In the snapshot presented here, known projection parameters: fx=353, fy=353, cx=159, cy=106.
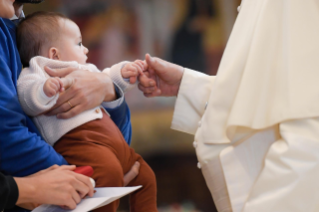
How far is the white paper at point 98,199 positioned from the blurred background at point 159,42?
3.89 meters

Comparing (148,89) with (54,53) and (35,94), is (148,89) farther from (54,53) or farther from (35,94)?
(35,94)

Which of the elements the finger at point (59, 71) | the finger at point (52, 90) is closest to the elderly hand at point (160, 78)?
the finger at point (59, 71)

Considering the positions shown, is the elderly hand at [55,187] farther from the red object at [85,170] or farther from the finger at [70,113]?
the finger at [70,113]

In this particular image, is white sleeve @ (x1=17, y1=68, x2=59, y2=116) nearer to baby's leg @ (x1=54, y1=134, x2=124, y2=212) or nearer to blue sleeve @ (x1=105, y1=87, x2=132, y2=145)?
baby's leg @ (x1=54, y1=134, x2=124, y2=212)

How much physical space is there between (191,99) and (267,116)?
0.63m

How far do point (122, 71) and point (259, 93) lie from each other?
81 centimetres

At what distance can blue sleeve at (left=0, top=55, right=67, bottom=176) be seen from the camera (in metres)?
1.29

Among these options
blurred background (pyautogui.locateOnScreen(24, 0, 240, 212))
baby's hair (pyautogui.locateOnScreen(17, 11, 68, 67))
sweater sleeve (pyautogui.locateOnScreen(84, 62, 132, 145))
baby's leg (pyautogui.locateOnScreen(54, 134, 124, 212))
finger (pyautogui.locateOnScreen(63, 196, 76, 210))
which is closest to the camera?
finger (pyautogui.locateOnScreen(63, 196, 76, 210))

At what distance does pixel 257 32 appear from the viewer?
135 centimetres

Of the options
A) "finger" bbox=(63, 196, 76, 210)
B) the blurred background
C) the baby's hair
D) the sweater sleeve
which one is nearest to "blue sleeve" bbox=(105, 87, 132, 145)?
the sweater sleeve

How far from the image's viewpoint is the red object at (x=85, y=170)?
4.68ft

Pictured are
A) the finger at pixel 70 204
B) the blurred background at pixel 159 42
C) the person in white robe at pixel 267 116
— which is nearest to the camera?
the person in white robe at pixel 267 116

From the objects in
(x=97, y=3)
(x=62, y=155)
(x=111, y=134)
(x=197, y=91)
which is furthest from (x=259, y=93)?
(x=97, y=3)

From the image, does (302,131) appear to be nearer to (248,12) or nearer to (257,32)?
(257,32)
